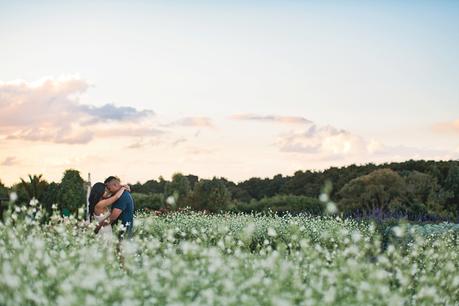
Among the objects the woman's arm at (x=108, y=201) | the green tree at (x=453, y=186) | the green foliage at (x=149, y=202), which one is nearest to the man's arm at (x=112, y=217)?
the woman's arm at (x=108, y=201)

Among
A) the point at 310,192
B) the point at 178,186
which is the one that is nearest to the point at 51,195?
the point at 178,186

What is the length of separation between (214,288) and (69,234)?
3157 millimetres

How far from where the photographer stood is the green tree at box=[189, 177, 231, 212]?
24.9 meters

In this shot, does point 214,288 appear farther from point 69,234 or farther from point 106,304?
point 69,234

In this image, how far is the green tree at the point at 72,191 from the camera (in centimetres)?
2105

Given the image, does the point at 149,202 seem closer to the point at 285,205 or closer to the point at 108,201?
the point at 285,205

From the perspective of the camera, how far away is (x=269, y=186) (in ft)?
132

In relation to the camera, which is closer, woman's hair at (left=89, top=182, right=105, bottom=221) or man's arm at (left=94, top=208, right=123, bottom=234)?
man's arm at (left=94, top=208, right=123, bottom=234)

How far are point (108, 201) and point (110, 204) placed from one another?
0.08 meters

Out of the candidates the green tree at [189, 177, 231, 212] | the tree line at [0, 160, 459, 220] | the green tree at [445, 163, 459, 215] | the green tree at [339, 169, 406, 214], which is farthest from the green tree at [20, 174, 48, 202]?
the green tree at [445, 163, 459, 215]

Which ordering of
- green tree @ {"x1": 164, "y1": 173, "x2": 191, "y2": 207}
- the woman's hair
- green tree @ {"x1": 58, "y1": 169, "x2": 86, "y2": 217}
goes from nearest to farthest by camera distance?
the woman's hair → green tree @ {"x1": 58, "y1": 169, "x2": 86, "y2": 217} → green tree @ {"x1": 164, "y1": 173, "x2": 191, "y2": 207}

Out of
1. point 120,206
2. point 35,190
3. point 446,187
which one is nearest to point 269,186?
point 446,187

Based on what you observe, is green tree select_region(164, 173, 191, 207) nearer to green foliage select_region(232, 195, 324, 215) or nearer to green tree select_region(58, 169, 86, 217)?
green foliage select_region(232, 195, 324, 215)

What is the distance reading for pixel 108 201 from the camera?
10.2 meters
